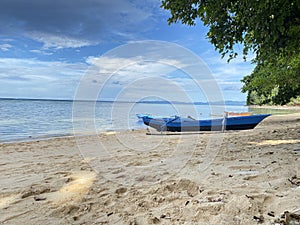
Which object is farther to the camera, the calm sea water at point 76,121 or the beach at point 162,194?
the calm sea water at point 76,121

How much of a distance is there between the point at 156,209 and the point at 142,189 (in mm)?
735

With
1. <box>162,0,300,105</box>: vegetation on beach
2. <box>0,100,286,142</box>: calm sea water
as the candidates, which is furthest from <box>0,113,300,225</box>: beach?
<box>0,100,286,142</box>: calm sea water

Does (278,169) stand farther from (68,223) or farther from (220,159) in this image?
(68,223)

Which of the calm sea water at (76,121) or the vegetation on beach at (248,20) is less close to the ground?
the vegetation on beach at (248,20)

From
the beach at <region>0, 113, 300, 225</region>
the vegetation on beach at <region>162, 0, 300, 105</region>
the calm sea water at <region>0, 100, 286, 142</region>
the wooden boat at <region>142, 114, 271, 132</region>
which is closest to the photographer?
the beach at <region>0, 113, 300, 225</region>

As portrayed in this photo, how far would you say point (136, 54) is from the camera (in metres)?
6.07

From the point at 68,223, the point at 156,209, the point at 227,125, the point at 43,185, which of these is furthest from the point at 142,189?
the point at 227,125

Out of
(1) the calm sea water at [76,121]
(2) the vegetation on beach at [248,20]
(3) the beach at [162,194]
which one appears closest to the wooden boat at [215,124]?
(1) the calm sea water at [76,121]

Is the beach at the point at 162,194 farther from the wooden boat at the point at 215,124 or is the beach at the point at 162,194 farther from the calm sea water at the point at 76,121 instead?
the wooden boat at the point at 215,124

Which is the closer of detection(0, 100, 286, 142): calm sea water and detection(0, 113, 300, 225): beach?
detection(0, 113, 300, 225): beach

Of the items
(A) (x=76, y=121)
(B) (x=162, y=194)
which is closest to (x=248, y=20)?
(B) (x=162, y=194)

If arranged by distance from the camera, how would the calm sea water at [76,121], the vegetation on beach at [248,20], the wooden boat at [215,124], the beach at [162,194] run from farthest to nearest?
the calm sea water at [76,121], the wooden boat at [215,124], the vegetation on beach at [248,20], the beach at [162,194]

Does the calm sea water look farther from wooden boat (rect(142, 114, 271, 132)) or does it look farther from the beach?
the beach

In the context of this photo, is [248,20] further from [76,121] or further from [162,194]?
[76,121]
